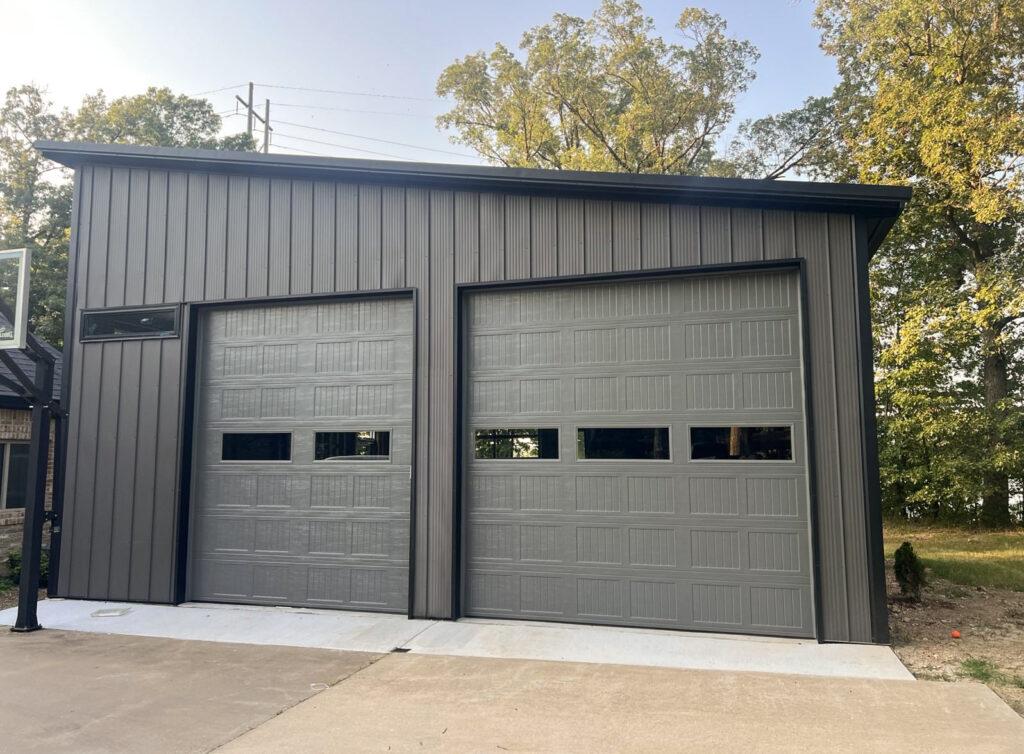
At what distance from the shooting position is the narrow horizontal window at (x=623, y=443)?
6.30m

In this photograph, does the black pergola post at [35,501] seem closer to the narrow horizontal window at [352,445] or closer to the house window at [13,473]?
the narrow horizontal window at [352,445]

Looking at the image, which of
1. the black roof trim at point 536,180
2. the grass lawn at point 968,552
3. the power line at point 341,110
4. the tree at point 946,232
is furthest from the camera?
the power line at point 341,110

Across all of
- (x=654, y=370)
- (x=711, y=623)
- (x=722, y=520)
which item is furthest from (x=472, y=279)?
(x=711, y=623)

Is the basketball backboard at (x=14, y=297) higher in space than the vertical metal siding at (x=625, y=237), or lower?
lower

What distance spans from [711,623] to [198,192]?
706 centimetres

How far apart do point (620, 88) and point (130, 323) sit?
52.1 ft

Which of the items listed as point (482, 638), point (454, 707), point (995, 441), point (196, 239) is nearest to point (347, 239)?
point (196, 239)

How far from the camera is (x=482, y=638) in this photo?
5.85 metres

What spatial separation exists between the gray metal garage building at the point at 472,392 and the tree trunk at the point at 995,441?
381 inches

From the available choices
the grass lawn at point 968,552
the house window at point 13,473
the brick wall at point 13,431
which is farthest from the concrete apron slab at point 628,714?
the house window at point 13,473

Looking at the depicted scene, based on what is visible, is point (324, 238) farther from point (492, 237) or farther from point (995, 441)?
point (995, 441)

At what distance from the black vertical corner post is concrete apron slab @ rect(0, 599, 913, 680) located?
1.19ft

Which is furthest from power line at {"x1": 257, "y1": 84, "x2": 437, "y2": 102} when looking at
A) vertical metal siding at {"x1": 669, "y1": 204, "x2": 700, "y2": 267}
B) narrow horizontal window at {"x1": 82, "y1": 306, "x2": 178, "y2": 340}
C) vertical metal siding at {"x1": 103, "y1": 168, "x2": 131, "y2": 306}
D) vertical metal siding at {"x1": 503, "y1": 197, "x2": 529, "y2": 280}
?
vertical metal siding at {"x1": 669, "y1": 204, "x2": 700, "y2": 267}

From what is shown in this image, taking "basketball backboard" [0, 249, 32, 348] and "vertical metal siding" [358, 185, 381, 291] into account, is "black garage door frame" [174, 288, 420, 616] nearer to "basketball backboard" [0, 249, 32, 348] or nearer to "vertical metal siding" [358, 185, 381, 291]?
"vertical metal siding" [358, 185, 381, 291]
